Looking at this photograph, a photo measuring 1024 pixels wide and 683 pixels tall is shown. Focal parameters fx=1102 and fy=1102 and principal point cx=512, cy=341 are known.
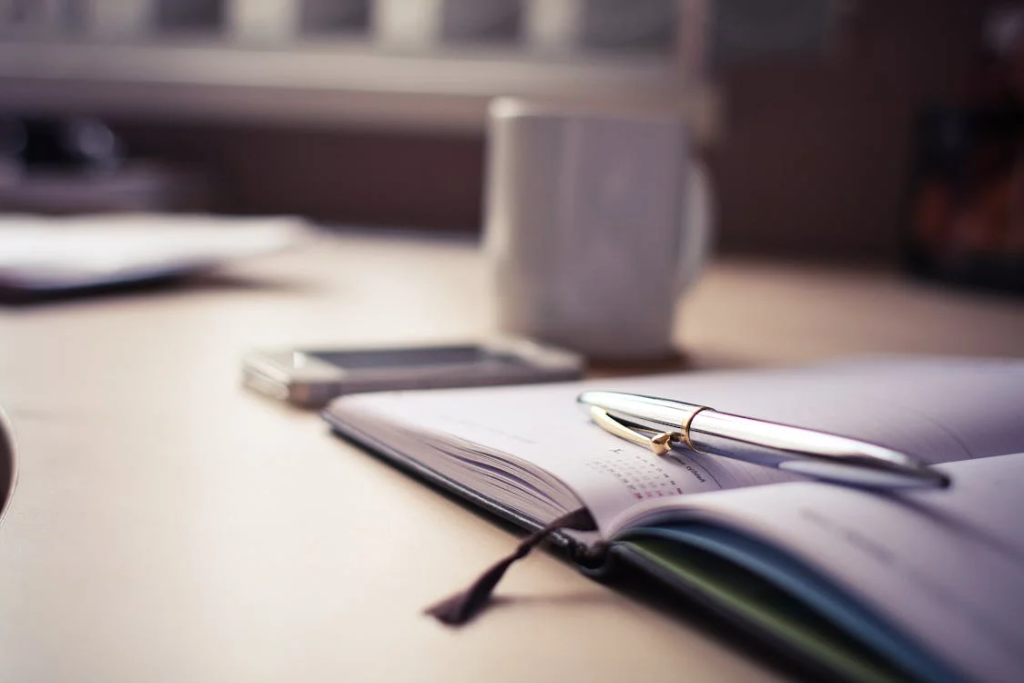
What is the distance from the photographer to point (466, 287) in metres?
1.05

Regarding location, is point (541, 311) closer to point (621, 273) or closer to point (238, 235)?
point (621, 273)

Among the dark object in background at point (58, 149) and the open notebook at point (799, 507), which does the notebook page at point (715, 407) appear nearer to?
the open notebook at point (799, 507)

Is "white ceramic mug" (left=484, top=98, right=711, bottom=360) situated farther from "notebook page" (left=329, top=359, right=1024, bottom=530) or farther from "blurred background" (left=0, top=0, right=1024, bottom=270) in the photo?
"blurred background" (left=0, top=0, right=1024, bottom=270)

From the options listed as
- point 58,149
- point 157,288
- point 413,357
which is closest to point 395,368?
point 413,357

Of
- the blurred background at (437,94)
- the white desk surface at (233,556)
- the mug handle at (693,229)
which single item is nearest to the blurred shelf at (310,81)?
the blurred background at (437,94)

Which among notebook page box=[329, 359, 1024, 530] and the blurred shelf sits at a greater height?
the blurred shelf

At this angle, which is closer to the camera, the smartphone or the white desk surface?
the white desk surface

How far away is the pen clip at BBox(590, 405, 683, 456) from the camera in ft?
1.28

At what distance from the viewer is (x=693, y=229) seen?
29.3 inches

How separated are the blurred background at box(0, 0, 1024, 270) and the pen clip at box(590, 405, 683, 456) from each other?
106 centimetres

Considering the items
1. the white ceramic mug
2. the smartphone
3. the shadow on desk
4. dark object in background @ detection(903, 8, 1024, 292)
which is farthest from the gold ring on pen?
dark object in background @ detection(903, 8, 1024, 292)

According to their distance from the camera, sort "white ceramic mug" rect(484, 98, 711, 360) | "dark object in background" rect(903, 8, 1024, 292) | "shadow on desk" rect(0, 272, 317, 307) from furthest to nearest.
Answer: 1. "dark object in background" rect(903, 8, 1024, 292)
2. "shadow on desk" rect(0, 272, 317, 307)
3. "white ceramic mug" rect(484, 98, 711, 360)

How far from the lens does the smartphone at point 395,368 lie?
0.55 m

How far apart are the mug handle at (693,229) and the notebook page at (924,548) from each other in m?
0.41
